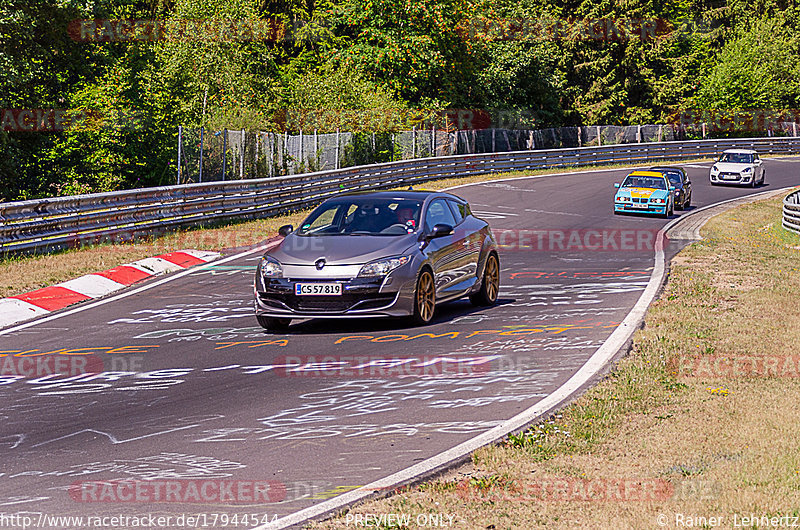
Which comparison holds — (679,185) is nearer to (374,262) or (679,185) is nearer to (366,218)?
(366,218)

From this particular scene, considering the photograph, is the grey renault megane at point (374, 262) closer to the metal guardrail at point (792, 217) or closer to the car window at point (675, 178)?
the metal guardrail at point (792, 217)

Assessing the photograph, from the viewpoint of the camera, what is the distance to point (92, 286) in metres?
15.1

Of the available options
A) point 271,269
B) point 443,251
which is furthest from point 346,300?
point 443,251

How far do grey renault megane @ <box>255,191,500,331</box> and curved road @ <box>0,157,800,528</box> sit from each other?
1.21ft

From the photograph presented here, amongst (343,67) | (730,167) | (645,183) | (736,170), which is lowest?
(645,183)

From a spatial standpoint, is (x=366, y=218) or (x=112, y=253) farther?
(x=112, y=253)

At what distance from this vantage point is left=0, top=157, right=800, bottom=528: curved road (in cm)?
595

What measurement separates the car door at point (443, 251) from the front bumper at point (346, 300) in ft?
3.11

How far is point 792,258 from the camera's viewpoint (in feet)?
61.4

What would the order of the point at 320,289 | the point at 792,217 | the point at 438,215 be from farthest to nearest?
the point at 792,217 → the point at 438,215 → the point at 320,289

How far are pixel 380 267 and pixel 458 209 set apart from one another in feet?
8.81

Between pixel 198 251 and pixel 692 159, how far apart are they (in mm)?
43886

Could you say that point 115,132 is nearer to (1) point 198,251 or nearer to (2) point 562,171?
(1) point 198,251

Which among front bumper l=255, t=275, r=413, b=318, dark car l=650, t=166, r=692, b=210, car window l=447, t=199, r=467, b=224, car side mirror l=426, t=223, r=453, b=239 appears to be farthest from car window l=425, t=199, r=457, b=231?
dark car l=650, t=166, r=692, b=210
